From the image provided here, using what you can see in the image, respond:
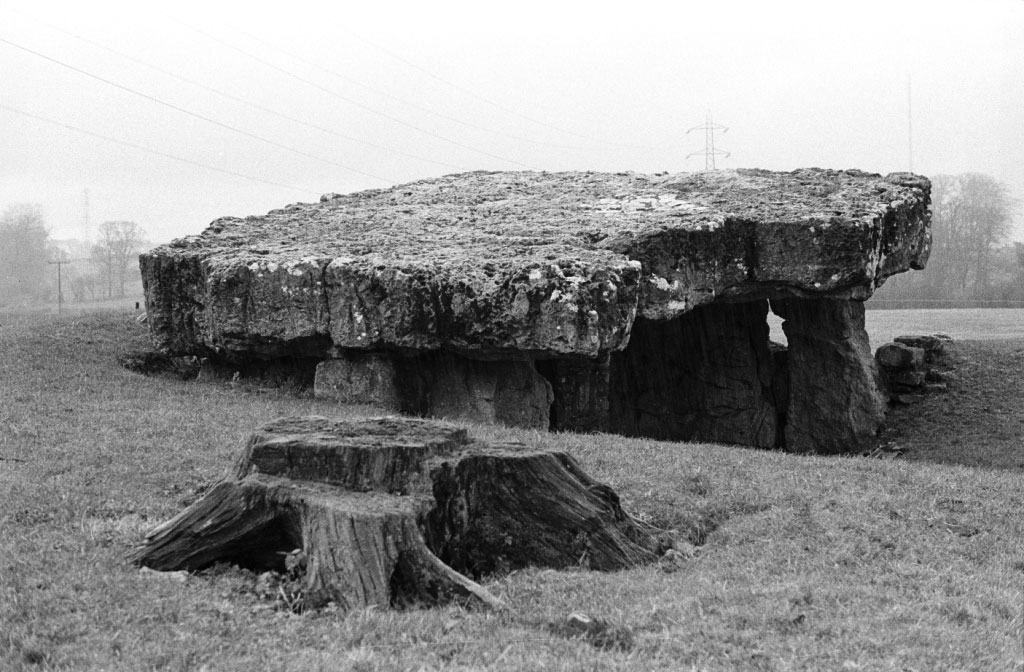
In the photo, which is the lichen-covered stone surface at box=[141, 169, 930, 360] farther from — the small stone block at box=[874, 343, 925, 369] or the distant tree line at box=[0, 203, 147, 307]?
the distant tree line at box=[0, 203, 147, 307]

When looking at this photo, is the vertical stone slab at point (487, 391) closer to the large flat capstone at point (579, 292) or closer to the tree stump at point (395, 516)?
the large flat capstone at point (579, 292)

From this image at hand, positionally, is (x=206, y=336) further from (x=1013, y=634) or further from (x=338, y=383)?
(x=1013, y=634)

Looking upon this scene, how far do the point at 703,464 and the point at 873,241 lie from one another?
7.37 metres

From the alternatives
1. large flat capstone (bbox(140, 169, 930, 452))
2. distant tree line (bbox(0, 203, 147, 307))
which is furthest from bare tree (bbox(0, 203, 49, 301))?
large flat capstone (bbox(140, 169, 930, 452))

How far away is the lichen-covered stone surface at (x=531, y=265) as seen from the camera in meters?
15.6

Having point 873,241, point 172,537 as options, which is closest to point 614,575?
point 172,537

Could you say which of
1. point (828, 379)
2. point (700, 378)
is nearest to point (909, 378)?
point (828, 379)

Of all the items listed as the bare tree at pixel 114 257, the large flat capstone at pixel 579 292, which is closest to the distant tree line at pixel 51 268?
the bare tree at pixel 114 257

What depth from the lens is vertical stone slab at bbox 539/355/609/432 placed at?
1817 centimetres

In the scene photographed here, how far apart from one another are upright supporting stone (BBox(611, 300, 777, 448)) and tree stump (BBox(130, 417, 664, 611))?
42.1 ft

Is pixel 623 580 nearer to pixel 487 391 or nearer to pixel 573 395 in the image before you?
pixel 487 391

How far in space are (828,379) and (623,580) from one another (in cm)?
1448

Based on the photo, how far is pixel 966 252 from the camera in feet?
202

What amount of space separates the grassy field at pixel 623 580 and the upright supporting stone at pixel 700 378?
7.69 meters
